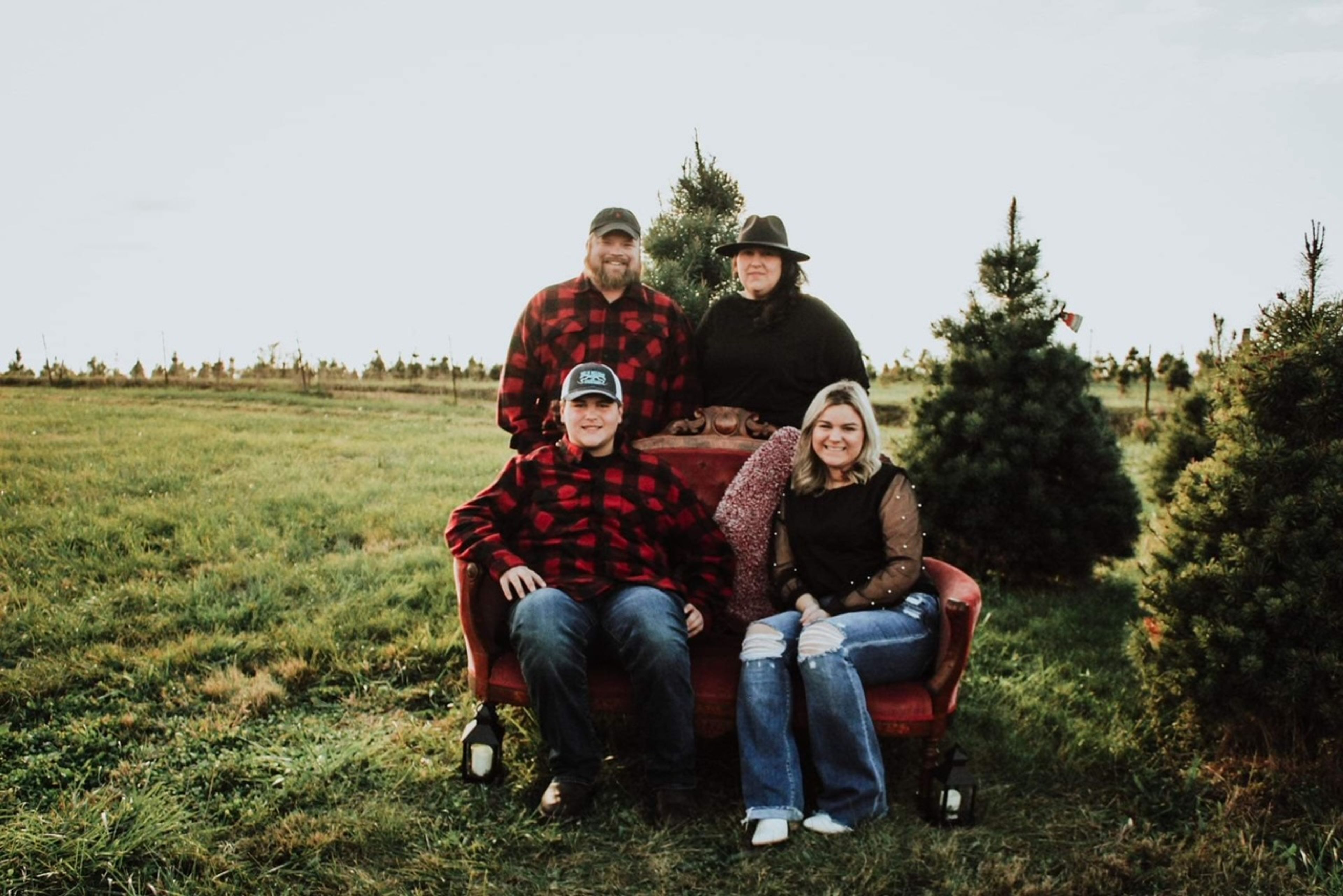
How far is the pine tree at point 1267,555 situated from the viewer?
11.6 feet

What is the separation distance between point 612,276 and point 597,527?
1380mm

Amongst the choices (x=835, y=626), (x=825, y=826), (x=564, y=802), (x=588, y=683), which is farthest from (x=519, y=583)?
(x=825, y=826)

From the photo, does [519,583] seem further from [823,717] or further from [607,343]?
[607,343]

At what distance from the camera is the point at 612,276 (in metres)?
4.70

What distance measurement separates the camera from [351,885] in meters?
3.10

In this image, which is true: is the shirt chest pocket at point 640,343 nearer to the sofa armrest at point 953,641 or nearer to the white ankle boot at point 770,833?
the sofa armrest at point 953,641

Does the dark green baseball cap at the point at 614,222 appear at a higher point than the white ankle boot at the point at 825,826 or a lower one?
higher

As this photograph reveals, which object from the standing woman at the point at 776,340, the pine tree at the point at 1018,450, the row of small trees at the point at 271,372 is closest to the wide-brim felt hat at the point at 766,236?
the standing woman at the point at 776,340

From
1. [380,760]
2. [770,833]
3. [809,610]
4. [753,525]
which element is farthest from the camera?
[753,525]

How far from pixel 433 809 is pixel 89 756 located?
1596mm

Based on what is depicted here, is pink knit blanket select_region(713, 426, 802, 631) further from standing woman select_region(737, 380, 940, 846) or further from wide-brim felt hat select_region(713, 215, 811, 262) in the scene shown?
wide-brim felt hat select_region(713, 215, 811, 262)

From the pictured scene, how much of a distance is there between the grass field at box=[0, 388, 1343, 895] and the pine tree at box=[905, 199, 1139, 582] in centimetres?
38

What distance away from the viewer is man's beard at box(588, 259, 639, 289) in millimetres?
4699

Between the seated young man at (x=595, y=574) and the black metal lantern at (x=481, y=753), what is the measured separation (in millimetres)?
313
